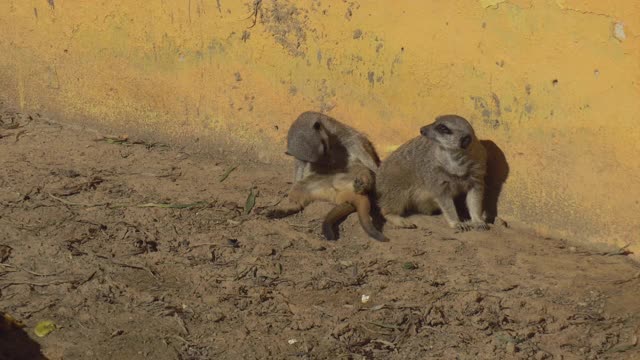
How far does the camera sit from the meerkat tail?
4422 mm

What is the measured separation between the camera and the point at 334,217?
15.0ft

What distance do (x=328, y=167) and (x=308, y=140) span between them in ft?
1.18

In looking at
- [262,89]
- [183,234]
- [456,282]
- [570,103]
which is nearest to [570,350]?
[456,282]

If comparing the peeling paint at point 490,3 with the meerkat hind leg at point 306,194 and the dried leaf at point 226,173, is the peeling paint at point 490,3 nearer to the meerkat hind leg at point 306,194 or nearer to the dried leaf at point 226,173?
the meerkat hind leg at point 306,194

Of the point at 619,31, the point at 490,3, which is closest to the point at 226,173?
the point at 490,3

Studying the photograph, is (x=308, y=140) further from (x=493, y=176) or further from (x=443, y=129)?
(x=493, y=176)

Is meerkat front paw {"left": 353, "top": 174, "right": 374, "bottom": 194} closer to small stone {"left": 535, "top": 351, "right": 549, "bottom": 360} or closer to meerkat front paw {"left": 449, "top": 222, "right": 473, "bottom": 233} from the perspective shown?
meerkat front paw {"left": 449, "top": 222, "right": 473, "bottom": 233}

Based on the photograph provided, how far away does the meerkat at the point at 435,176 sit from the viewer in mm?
4457

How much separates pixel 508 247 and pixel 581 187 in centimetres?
46

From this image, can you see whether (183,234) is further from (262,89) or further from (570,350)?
(570,350)

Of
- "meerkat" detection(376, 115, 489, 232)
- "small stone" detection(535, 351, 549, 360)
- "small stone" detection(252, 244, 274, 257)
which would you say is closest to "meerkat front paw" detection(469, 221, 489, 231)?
"meerkat" detection(376, 115, 489, 232)

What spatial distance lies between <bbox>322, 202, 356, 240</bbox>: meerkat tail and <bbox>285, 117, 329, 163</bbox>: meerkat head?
34cm

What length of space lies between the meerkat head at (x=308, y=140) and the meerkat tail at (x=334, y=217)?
34cm

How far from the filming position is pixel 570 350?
134 inches
